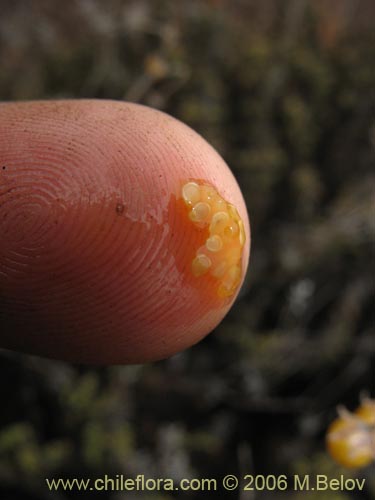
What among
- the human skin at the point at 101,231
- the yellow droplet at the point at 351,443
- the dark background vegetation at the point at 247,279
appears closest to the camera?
the human skin at the point at 101,231

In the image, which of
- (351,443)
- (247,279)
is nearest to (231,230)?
(351,443)

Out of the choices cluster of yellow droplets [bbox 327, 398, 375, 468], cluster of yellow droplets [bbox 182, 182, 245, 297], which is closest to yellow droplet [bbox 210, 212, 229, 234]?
cluster of yellow droplets [bbox 182, 182, 245, 297]

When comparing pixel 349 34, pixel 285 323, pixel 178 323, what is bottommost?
pixel 178 323

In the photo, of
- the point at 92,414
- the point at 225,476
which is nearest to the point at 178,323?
the point at 92,414

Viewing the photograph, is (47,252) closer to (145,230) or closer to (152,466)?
(145,230)

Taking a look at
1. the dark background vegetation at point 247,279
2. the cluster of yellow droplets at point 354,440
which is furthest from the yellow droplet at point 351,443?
the dark background vegetation at point 247,279

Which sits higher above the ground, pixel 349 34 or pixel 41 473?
pixel 349 34

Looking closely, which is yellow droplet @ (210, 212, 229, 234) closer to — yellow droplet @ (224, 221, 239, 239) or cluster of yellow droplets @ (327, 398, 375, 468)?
yellow droplet @ (224, 221, 239, 239)

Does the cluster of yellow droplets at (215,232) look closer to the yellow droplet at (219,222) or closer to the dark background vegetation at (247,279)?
the yellow droplet at (219,222)
